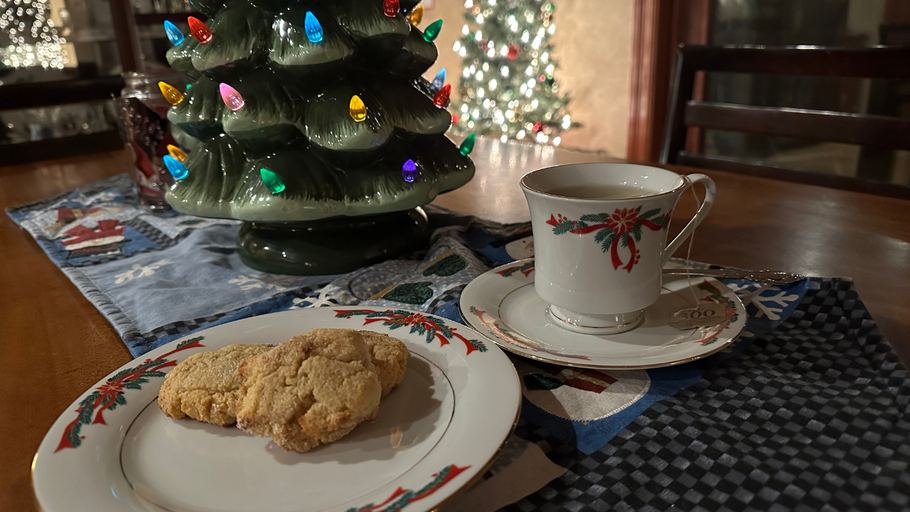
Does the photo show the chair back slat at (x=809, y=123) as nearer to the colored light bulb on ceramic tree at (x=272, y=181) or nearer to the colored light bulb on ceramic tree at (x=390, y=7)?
the colored light bulb on ceramic tree at (x=390, y=7)

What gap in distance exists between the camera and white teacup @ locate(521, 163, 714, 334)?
19.1 inches

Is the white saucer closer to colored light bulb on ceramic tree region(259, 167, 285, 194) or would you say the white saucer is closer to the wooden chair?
colored light bulb on ceramic tree region(259, 167, 285, 194)

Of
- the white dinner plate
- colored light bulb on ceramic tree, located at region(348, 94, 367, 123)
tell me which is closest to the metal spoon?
the white dinner plate

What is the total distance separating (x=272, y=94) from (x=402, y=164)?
0.52ft

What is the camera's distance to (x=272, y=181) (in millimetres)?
631

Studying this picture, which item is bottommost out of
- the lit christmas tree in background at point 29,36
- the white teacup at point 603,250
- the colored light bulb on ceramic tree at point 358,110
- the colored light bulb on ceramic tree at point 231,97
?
the white teacup at point 603,250

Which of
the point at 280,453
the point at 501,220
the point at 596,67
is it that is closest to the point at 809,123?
the point at 501,220

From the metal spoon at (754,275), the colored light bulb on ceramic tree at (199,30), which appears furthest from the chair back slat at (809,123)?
the colored light bulb on ceramic tree at (199,30)

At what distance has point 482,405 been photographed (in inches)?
14.6

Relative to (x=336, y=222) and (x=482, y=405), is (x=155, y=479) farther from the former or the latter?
(x=336, y=222)

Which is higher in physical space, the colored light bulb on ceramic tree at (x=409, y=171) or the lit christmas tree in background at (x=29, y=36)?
the lit christmas tree in background at (x=29, y=36)

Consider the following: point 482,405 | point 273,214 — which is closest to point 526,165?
point 273,214

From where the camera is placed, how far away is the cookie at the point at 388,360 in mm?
400

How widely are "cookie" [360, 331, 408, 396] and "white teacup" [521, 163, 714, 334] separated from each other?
162 mm
